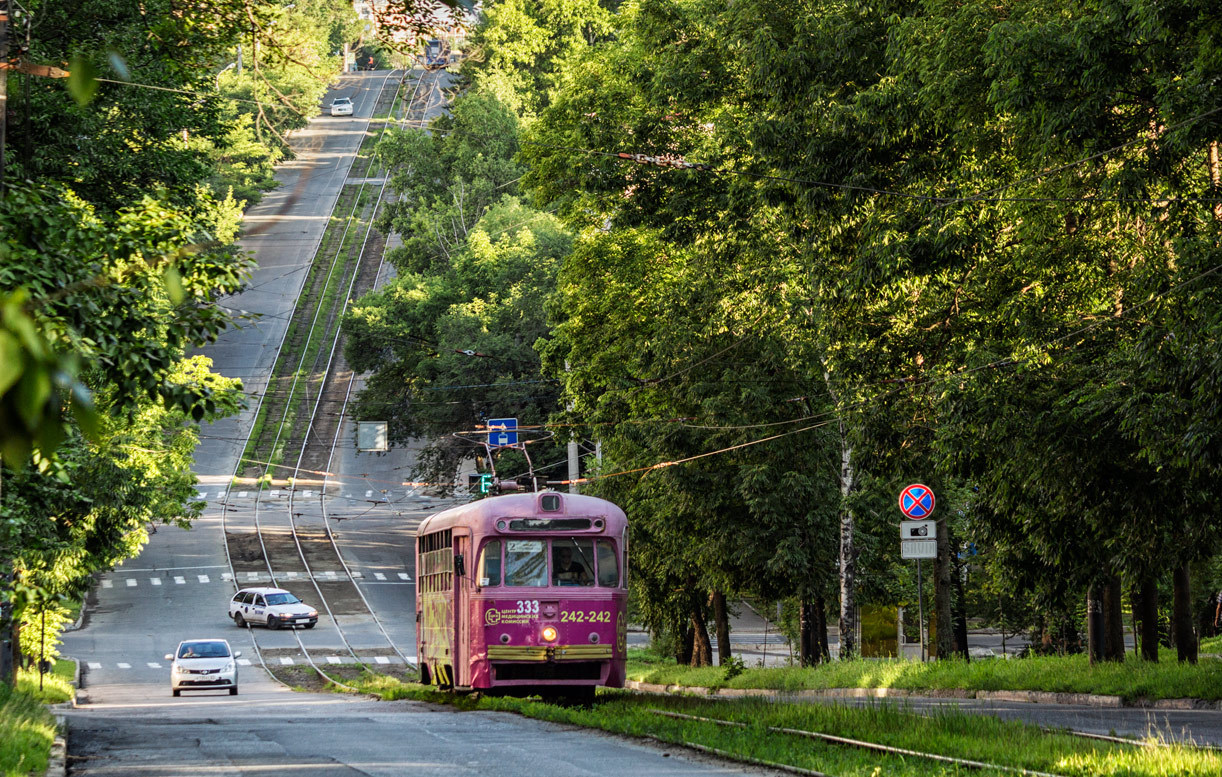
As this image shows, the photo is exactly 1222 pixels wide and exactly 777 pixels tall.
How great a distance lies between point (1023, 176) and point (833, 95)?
136 inches

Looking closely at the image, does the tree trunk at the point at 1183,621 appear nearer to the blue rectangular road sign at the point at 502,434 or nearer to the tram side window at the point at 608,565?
the tram side window at the point at 608,565

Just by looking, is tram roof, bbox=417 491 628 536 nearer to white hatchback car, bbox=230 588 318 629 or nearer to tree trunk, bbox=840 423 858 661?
tree trunk, bbox=840 423 858 661

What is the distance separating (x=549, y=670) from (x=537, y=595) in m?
1.21

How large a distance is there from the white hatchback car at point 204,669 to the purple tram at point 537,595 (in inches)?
559

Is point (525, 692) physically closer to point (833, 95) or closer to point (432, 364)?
point (833, 95)

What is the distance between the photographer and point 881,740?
13.2 m

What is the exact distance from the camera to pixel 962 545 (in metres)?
37.3

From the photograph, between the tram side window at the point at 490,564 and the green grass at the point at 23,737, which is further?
the tram side window at the point at 490,564

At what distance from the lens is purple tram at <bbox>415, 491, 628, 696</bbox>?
20.4 meters

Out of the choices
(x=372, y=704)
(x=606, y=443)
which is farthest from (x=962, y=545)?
(x=372, y=704)

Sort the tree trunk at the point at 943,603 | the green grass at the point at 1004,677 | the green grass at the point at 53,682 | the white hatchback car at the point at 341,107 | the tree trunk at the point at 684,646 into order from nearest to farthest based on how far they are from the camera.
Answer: the green grass at the point at 1004,677, the green grass at the point at 53,682, the tree trunk at the point at 943,603, the tree trunk at the point at 684,646, the white hatchback car at the point at 341,107

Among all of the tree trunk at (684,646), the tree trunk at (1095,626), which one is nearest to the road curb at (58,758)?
the tree trunk at (1095,626)

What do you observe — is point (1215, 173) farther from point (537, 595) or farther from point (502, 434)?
point (502, 434)

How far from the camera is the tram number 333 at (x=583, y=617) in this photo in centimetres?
2062
